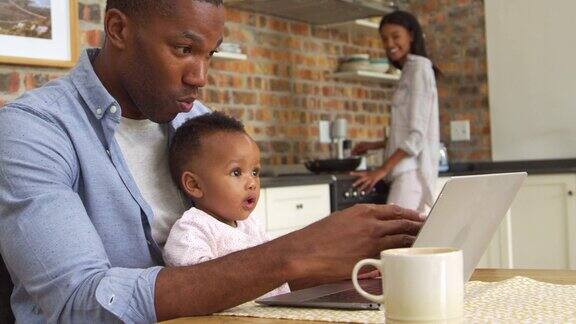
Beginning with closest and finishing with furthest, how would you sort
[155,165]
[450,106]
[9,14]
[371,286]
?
[371,286]
[155,165]
[9,14]
[450,106]

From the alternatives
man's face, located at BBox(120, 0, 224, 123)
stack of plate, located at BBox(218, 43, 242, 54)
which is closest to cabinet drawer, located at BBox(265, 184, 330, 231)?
stack of plate, located at BBox(218, 43, 242, 54)

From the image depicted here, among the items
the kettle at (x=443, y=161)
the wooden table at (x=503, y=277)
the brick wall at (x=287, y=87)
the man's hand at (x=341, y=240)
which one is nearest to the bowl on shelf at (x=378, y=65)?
the brick wall at (x=287, y=87)

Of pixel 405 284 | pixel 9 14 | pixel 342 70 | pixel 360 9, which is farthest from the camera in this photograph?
pixel 342 70

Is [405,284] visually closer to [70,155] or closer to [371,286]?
[371,286]

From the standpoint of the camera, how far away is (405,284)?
84 cm

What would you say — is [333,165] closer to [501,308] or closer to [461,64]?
[461,64]

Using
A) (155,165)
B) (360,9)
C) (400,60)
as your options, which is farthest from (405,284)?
(360,9)

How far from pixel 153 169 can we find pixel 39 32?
160 cm

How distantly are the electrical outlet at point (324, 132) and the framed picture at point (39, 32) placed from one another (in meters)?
1.78

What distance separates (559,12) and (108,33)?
Result: 386 cm

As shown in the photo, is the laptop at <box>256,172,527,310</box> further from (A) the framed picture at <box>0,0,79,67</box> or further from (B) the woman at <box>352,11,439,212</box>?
(B) the woman at <box>352,11,439,212</box>

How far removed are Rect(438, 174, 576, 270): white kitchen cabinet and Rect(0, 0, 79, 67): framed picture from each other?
7.14ft

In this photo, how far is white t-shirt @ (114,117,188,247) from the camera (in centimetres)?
146

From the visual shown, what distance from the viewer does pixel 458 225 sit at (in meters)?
1.07
